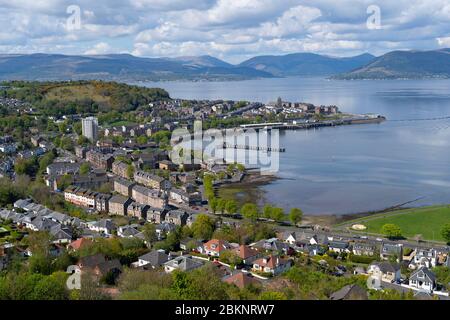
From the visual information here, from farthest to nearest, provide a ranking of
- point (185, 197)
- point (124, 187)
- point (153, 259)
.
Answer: point (124, 187) → point (185, 197) → point (153, 259)

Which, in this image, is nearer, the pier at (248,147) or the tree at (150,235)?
the tree at (150,235)

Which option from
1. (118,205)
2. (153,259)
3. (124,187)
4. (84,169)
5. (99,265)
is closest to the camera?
(99,265)

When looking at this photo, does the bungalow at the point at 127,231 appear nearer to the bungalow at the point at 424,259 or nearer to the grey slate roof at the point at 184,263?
the grey slate roof at the point at 184,263

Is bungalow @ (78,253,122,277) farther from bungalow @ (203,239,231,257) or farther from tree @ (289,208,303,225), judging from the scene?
tree @ (289,208,303,225)

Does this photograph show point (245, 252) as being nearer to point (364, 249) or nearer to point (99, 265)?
point (364, 249)

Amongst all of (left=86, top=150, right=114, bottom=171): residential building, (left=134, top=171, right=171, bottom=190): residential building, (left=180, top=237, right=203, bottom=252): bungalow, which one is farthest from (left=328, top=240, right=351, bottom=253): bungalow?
(left=86, top=150, right=114, bottom=171): residential building

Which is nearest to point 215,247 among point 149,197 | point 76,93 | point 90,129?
Answer: point 149,197

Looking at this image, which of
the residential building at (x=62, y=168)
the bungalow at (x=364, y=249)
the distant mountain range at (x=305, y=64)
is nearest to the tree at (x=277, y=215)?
the bungalow at (x=364, y=249)
